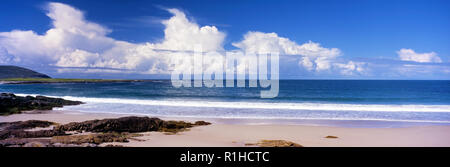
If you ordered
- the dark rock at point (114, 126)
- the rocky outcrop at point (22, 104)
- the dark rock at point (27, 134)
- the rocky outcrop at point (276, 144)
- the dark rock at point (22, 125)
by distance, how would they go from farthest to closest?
the rocky outcrop at point (22, 104), the dark rock at point (22, 125), the dark rock at point (114, 126), the dark rock at point (27, 134), the rocky outcrop at point (276, 144)

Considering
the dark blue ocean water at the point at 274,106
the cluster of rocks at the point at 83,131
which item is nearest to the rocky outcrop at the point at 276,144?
the cluster of rocks at the point at 83,131

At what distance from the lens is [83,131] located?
30.8 feet

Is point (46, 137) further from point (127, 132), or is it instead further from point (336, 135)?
point (336, 135)

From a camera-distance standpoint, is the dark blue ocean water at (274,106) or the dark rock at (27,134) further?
the dark blue ocean water at (274,106)

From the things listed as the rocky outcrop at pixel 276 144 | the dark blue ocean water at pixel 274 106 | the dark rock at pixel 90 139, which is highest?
the dark rock at pixel 90 139

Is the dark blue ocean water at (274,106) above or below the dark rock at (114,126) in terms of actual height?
below

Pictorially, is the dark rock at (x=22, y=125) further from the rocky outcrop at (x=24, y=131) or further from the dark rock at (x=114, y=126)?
the dark rock at (x=114, y=126)

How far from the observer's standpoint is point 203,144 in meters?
8.17

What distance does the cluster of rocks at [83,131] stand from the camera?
746 centimetres

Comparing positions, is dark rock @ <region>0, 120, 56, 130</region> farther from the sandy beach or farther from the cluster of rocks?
the sandy beach

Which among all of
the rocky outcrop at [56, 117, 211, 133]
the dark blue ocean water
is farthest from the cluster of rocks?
the dark blue ocean water

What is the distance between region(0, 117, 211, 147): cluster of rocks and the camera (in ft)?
24.5
